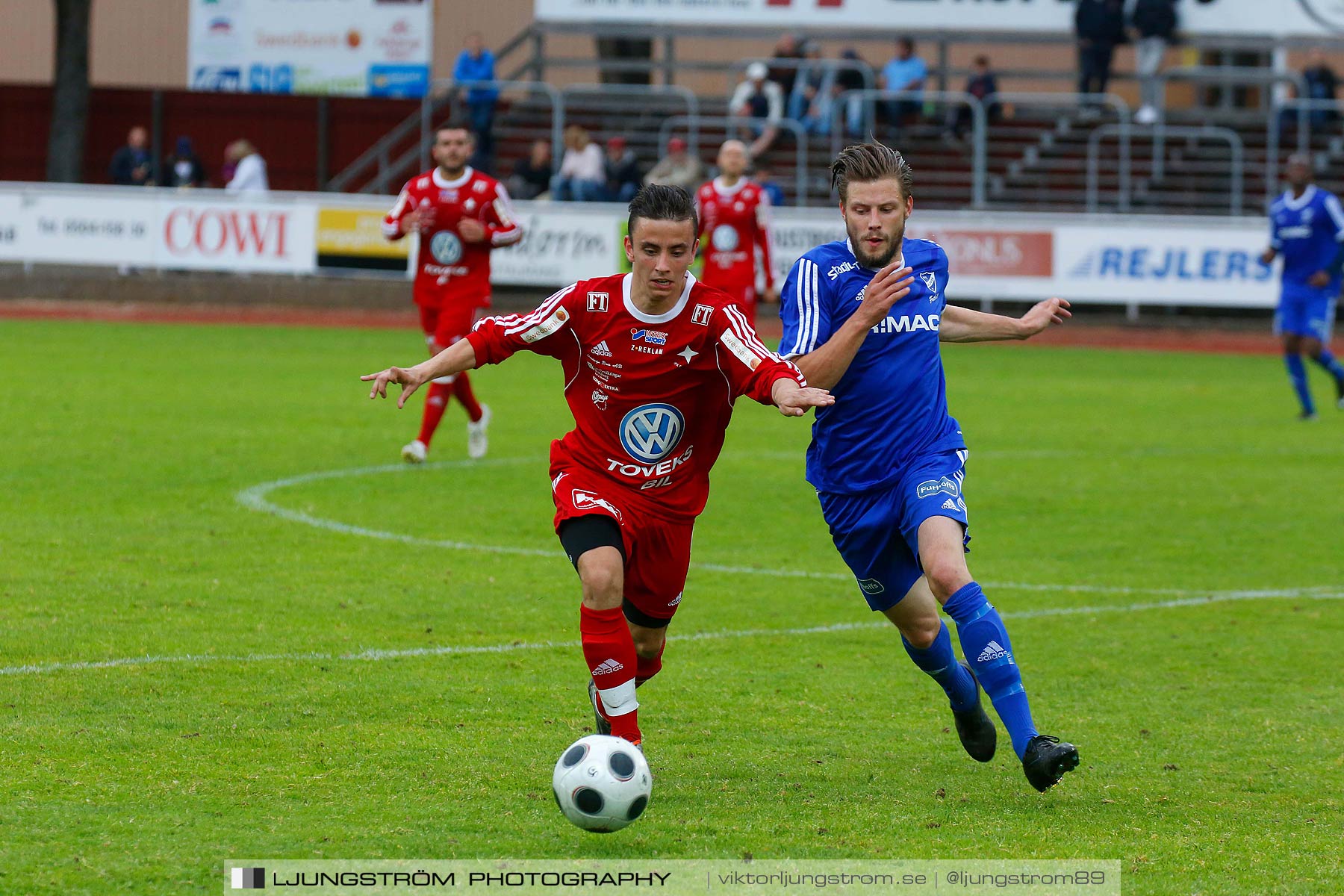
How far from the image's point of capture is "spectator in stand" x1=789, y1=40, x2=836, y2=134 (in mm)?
28891


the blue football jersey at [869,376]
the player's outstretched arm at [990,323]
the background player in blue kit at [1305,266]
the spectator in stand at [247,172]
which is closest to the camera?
the blue football jersey at [869,376]

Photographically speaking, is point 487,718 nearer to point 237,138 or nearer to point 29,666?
point 29,666

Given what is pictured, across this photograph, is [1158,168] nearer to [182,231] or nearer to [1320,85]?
[1320,85]

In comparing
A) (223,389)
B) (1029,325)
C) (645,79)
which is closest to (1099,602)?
(1029,325)

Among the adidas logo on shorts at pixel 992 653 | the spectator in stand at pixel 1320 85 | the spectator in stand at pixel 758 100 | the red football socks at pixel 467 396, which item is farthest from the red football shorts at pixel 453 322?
the spectator in stand at pixel 1320 85

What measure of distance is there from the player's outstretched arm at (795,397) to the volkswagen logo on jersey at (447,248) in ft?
27.2

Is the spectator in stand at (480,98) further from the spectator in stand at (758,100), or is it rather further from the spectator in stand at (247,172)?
the spectator in stand at (758,100)

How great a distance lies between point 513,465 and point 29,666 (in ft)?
21.1

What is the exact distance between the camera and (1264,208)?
93.6 ft

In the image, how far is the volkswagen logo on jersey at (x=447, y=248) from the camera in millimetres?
13312

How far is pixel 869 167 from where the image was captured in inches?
227

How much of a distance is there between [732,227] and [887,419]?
1186 cm

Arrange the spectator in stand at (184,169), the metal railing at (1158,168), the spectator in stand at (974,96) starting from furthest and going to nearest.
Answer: the spectator in stand at (184,169)
the spectator in stand at (974,96)
the metal railing at (1158,168)

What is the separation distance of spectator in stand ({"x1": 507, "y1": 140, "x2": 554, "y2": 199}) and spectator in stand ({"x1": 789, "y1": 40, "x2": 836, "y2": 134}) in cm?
477
